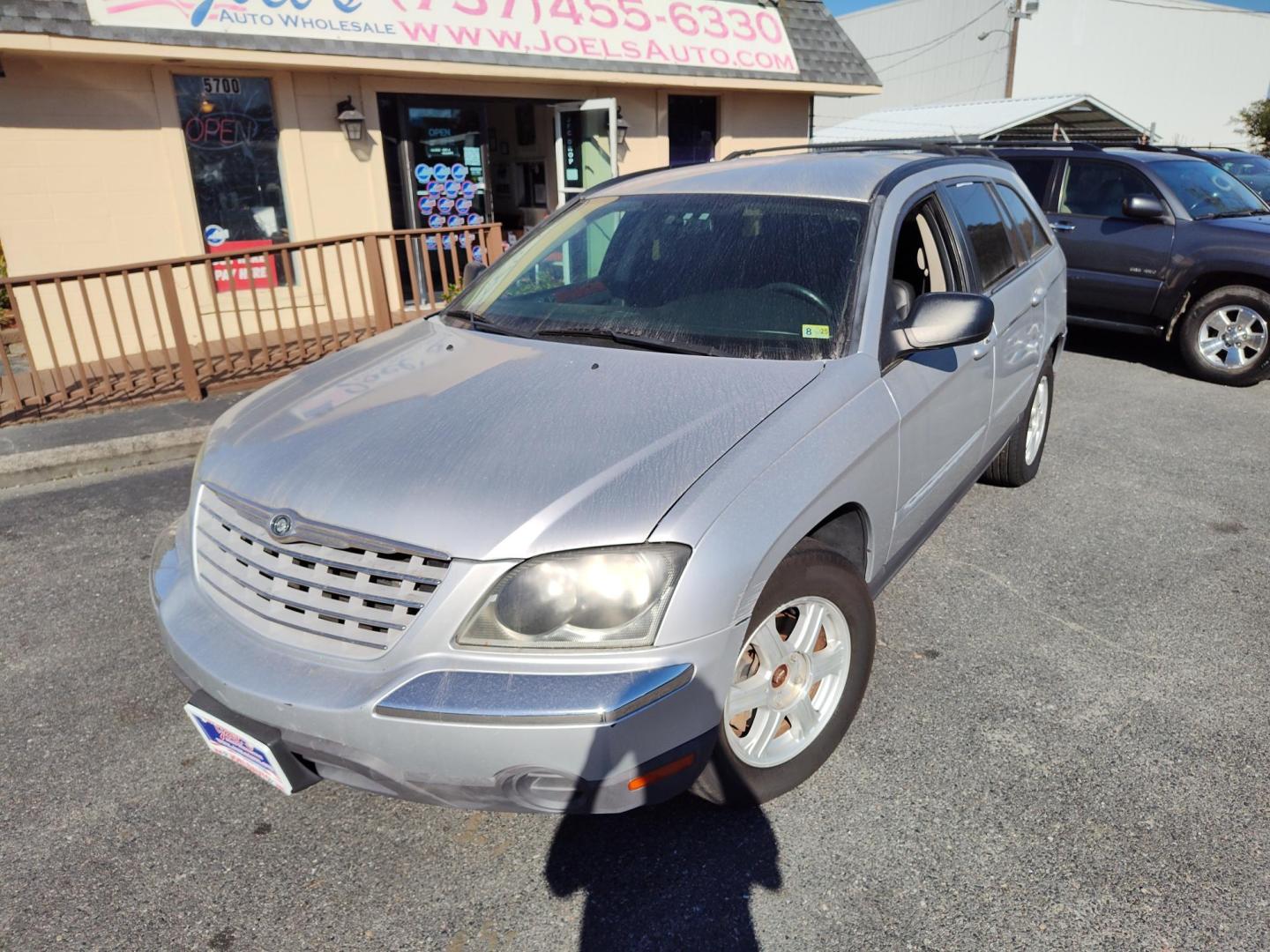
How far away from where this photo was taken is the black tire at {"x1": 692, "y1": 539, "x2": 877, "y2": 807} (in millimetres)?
2287

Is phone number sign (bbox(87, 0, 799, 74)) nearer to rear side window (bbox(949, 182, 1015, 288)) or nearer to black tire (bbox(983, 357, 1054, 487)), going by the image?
rear side window (bbox(949, 182, 1015, 288))

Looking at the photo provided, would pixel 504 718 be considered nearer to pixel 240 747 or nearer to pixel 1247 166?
pixel 240 747

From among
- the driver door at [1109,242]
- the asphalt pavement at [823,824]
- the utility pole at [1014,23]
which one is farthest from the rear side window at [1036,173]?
the utility pole at [1014,23]

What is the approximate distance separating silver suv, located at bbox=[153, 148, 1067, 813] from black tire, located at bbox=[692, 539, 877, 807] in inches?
0.4

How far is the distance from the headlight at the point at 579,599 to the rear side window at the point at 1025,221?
3.42 metres

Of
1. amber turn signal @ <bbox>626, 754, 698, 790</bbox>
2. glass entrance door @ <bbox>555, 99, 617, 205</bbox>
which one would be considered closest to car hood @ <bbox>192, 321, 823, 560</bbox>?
amber turn signal @ <bbox>626, 754, 698, 790</bbox>

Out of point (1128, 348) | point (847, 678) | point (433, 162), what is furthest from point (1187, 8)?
point (847, 678)

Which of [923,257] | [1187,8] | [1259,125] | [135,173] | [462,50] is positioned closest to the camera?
[923,257]

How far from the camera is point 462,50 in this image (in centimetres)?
899

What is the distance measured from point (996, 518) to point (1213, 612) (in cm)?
113

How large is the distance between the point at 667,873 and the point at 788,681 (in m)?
0.60

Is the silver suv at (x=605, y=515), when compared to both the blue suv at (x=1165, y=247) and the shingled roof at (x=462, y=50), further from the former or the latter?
the shingled roof at (x=462, y=50)

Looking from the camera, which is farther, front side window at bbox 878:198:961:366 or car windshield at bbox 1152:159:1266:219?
car windshield at bbox 1152:159:1266:219

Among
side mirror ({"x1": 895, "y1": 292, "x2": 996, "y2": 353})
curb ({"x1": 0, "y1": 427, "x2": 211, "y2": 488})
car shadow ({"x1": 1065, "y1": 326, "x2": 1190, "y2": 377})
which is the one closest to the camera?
side mirror ({"x1": 895, "y1": 292, "x2": 996, "y2": 353})
